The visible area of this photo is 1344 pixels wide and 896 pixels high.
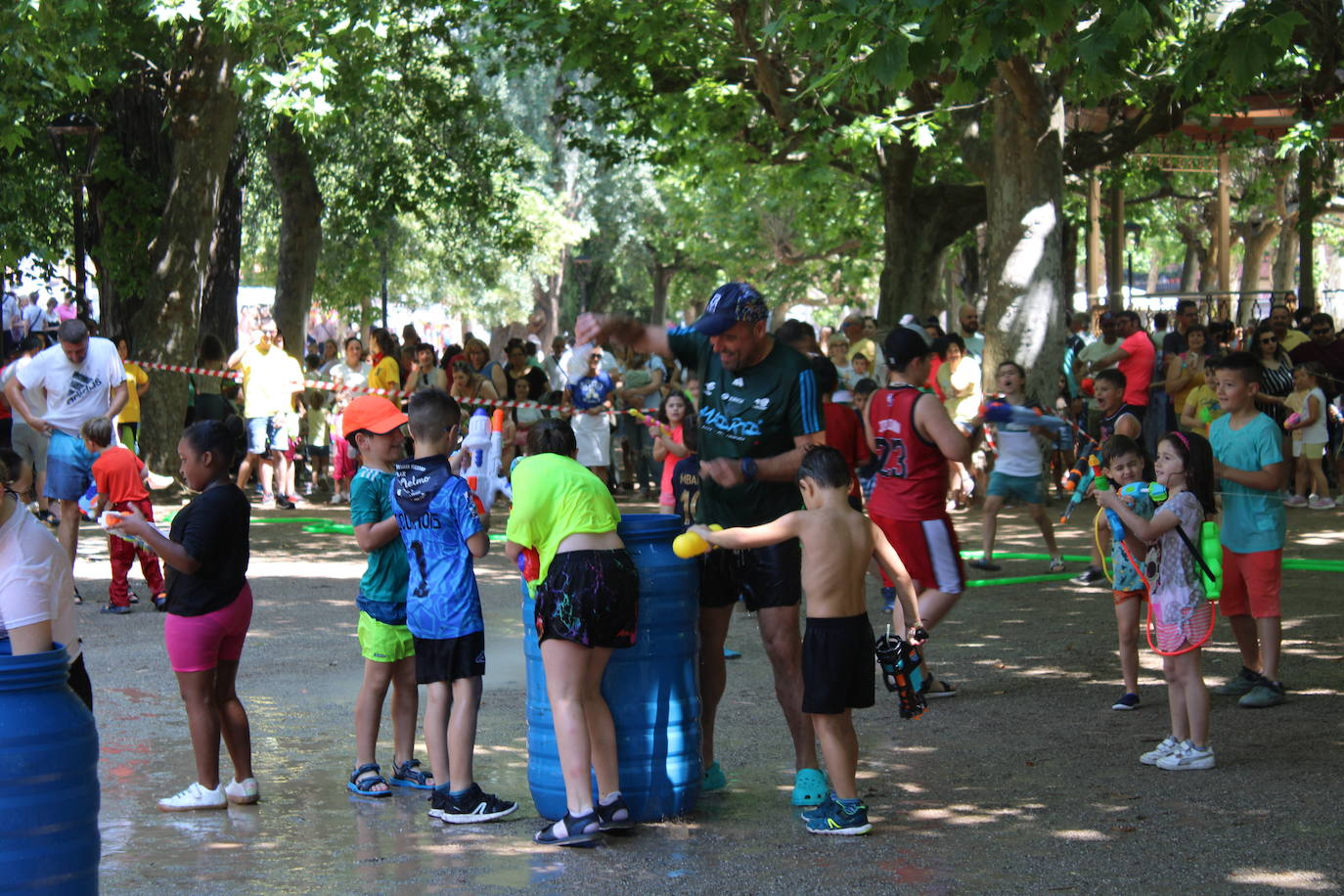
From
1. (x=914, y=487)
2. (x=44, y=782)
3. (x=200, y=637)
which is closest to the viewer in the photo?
(x=44, y=782)

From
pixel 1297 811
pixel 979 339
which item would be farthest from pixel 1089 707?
pixel 979 339

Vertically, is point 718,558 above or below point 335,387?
below

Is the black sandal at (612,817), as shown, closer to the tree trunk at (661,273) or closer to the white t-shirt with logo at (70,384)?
the white t-shirt with logo at (70,384)

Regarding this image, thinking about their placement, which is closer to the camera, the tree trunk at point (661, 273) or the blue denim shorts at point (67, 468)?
the blue denim shorts at point (67, 468)

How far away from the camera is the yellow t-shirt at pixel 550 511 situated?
5.61 metres

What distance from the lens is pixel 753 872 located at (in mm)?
5160

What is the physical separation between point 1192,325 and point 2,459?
14267 millimetres

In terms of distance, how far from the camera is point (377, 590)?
629cm

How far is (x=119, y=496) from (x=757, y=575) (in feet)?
19.8

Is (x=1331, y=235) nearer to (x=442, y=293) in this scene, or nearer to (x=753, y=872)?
(x=442, y=293)

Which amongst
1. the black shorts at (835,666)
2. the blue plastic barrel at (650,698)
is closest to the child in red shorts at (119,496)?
the blue plastic barrel at (650,698)

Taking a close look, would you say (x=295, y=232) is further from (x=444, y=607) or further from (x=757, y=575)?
(x=757, y=575)

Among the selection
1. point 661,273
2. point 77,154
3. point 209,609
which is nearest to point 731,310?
point 209,609

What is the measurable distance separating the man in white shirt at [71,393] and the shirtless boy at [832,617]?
778 cm
